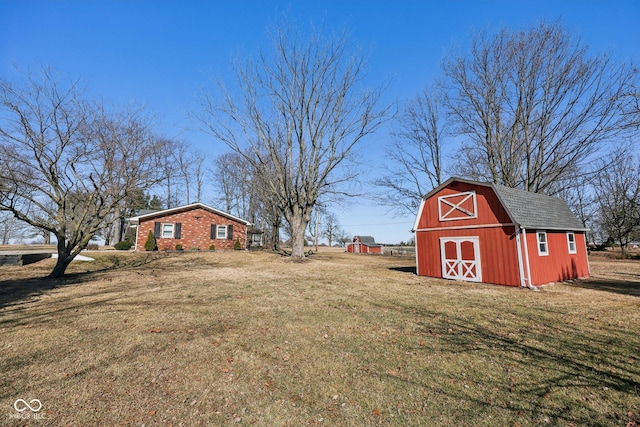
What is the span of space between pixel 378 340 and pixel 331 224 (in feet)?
220

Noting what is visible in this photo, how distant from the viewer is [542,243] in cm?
1227

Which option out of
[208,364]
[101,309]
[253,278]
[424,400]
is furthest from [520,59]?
[101,309]

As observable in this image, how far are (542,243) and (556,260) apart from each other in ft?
4.70

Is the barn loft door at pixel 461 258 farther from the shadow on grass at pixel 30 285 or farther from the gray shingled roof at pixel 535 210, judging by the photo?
the shadow on grass at pixel 30 285

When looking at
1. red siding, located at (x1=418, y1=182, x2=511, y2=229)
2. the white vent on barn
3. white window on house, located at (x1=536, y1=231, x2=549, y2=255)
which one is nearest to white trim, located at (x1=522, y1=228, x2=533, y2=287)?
red siding, located at (x1=418, y1=182, x2=511, y2=229)

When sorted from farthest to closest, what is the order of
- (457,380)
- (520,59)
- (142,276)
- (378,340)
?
(520,59), (142,276), (378,340), (457,380)

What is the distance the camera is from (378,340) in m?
5.02

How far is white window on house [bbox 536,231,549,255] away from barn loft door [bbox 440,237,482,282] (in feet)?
8.35

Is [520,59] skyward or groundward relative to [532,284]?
skyward

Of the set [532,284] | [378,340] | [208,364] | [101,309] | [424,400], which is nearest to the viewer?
[424,400]

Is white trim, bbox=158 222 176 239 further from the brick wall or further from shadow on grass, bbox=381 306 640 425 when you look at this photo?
shadow on grass, bbox=381 306 640 425

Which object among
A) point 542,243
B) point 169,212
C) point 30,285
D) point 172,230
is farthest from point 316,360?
point 169,212

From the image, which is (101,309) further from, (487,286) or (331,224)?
(331,224)

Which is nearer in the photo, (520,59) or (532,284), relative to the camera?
(532,284)
